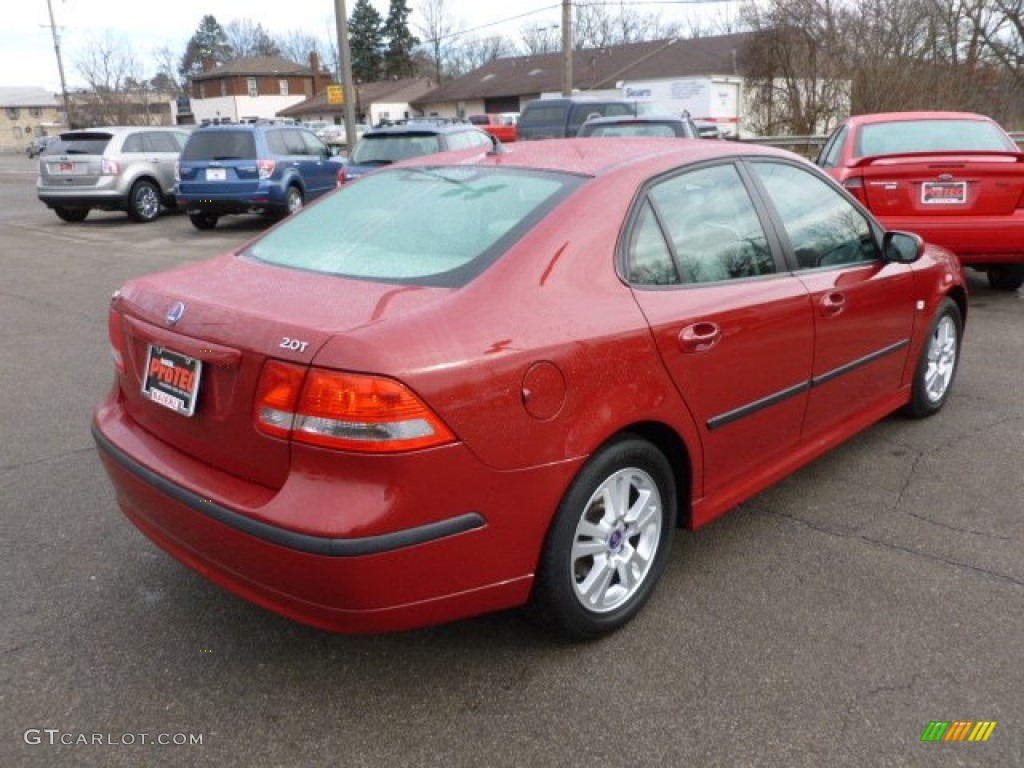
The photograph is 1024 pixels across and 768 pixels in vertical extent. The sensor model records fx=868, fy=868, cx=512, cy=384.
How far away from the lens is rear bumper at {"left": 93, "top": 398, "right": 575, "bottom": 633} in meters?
2.16

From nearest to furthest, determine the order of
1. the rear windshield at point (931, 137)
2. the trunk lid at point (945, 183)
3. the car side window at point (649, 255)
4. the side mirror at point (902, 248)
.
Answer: the car side window at point (649, 255)
the side mirror at point (902, 248)
the trunk lid at point (945, 183)
the rear windshield at point (931, 137)

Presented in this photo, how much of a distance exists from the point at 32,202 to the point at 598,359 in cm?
2343

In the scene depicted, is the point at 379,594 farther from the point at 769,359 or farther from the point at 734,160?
the point at 734,160

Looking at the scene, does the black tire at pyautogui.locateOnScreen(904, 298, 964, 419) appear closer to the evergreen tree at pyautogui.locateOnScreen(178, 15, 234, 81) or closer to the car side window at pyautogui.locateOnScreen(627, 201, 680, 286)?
the car side window at pyautogui.locateOnScreen(627, 201, 680, 286)

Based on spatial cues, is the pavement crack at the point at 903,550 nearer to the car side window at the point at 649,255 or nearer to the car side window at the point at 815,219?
the car side window at the point at 815,219

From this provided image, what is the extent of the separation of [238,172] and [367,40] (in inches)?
2857

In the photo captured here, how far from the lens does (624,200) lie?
2.80 m

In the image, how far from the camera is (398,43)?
8006 cm

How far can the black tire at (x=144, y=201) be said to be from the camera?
1565cm

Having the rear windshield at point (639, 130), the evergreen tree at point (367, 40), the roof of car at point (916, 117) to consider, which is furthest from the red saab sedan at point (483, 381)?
the evergreen tree at point (367, 40)

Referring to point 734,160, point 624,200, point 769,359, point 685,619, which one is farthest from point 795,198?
point 685,619

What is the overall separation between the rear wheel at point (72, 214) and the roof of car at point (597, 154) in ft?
49.8

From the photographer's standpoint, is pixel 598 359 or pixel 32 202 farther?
pixel 32 202

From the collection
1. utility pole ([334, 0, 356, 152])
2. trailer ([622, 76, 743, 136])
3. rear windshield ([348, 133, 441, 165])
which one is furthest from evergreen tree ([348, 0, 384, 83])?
rear windshield ([348, 133, 441, 165])
